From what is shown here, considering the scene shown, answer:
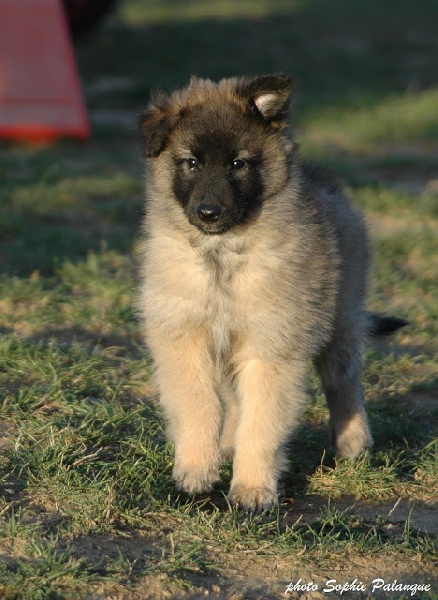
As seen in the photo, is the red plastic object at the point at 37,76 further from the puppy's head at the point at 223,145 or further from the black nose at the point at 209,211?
the black nose at the point at 209,211

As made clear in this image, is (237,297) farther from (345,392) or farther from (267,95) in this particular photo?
(345,392)

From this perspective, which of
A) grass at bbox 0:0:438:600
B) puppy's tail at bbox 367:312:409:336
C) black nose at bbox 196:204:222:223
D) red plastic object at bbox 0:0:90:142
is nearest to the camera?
grass at bbox 0:0:438:600

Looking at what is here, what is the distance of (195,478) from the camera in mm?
4008

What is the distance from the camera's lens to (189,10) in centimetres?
1953

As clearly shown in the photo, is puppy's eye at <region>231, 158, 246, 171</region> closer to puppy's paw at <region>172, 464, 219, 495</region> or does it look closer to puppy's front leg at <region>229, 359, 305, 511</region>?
puppy's front leg at <region>229, 359, 305, 511</region>

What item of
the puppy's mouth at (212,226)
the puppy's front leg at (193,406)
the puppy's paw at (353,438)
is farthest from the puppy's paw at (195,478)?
the puppy's mouth at (212,226)

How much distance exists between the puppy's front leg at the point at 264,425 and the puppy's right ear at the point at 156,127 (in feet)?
2.85

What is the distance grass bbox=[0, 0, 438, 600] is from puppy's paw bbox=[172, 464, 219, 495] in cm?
5

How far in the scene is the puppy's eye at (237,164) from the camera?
4016 millimetres

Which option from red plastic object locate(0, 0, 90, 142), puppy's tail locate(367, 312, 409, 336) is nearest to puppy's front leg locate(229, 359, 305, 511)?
puppy's tail locate(367, 312, 409, 336)

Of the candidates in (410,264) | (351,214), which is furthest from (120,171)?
(351,214)

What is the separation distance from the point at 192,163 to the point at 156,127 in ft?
0.69

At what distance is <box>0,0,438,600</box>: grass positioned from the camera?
3.49 metres

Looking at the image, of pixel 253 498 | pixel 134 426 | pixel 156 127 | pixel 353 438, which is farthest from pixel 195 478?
pixel 156 127
